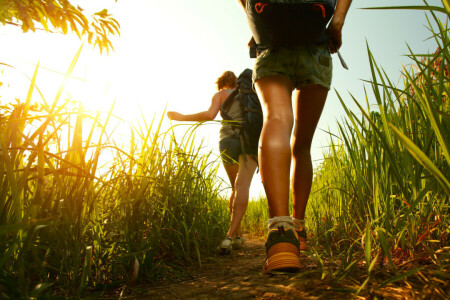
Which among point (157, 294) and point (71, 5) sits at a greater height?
point (71, 5)

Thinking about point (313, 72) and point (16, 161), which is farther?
point (313, 72)

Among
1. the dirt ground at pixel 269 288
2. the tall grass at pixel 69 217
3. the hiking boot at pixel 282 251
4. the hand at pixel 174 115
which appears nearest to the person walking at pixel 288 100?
the hiking boot at pixel 282 251

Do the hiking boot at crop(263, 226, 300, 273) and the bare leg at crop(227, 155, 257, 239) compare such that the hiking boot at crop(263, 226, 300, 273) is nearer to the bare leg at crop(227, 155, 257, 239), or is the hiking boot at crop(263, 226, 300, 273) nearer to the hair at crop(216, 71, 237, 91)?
the bare leg at crop(227, 155, 257, 239)

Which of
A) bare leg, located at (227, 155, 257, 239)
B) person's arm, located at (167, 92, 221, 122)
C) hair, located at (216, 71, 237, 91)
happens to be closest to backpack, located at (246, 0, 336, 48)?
bare leg, located at (227, 155, 257, 239)

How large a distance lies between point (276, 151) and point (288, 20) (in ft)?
1.99

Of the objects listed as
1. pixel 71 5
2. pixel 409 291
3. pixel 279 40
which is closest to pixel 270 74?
pixel 279 40

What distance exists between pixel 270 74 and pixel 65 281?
117 cm

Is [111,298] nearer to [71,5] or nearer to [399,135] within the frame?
[399,135]

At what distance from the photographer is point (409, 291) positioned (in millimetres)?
700

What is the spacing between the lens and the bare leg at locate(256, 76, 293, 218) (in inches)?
49.1

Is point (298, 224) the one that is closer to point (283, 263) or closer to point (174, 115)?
point (283, 263)

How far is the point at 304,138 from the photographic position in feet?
5.62

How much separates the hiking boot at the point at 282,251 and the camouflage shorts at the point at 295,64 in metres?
0.75

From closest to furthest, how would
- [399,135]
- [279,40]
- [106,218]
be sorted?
[399,135] → [106,218] → [279,40]
